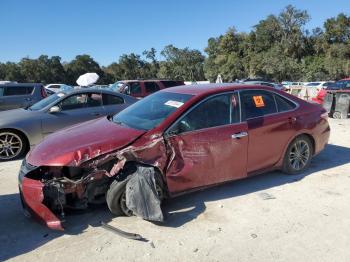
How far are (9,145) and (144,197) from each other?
14.7 ft

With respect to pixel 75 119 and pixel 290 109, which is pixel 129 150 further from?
pixel 75 119

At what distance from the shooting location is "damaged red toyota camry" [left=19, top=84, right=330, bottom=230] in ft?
13.1

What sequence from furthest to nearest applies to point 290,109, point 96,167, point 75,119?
point 75,119 < point 290,109 < point 96,167

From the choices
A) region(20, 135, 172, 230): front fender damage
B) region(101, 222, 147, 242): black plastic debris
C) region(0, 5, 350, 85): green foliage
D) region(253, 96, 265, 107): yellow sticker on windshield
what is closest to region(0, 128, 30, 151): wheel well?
region(20, 135, 172, 230): front fender damage

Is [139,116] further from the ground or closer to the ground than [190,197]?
further from the ground

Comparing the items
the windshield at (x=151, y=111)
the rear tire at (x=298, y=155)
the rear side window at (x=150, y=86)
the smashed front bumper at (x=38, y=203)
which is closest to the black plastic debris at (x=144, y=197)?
the windshield at (x=151, y=111)

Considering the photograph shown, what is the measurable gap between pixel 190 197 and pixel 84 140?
1.67 metres

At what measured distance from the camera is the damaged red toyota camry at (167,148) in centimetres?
399

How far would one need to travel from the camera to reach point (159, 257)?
343cm

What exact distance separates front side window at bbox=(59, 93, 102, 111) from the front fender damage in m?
3.82

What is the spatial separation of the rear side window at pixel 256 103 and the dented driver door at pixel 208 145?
0.48 ft

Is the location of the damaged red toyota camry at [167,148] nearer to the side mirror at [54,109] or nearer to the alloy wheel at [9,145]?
the side mirror at [54,109]

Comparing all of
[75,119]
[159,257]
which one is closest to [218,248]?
[159,257]

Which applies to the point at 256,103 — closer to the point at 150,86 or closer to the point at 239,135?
the point at 239,135
